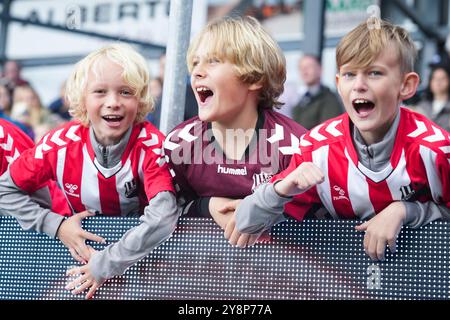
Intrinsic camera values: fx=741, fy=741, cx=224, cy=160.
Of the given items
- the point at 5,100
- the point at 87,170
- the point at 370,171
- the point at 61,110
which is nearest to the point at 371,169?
the point at 370,171

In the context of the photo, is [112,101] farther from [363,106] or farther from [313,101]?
[313,101]

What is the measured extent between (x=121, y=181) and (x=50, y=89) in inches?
146

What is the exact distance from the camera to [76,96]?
6.33 feet

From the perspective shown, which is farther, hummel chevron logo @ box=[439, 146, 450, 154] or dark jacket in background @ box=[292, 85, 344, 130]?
dark jacket in background @ box=[292, 85, 344, 130]

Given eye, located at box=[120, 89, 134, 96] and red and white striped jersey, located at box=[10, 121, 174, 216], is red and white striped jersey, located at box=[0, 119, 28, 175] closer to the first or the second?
red and white striped jersey, located at box=[10, 121, 174, 216]

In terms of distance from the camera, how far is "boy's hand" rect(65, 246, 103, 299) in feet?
5.58

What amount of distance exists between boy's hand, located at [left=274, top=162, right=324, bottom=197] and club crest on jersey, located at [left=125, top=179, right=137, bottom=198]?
17.7 inches

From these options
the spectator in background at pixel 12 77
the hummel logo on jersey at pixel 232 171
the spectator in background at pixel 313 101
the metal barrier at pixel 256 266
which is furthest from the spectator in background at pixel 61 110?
the hummel logo on jersey at pixel 232 171

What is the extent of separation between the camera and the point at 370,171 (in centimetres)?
163

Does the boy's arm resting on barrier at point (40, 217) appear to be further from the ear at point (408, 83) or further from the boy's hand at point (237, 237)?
the ear at point (408, 83)

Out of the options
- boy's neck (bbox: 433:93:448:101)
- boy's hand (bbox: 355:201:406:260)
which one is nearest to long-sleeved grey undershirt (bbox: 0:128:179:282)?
boy's hand (bbox: 355:201:406:260)

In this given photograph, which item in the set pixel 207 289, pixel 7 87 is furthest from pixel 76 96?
pixel 7 87

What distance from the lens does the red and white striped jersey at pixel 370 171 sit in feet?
5.17
